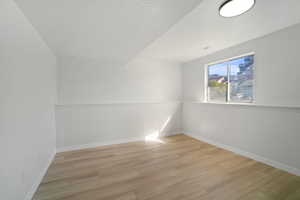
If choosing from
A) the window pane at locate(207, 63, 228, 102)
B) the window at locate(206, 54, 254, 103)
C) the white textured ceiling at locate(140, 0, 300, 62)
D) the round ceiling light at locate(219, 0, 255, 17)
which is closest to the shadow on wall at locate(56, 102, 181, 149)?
the window pane at locate(207, 63, 228, 102)

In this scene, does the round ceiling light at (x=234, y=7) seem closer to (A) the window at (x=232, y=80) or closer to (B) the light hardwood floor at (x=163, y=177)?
(A) the window at (x=232, y=80)

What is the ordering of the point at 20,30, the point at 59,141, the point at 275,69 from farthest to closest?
the point at 59,141, the point at 275,69, the point at 20,30

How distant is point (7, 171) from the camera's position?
1.08 m

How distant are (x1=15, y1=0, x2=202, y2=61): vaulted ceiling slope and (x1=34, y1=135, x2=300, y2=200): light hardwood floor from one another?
2076mm

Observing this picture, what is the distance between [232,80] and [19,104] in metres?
3.73

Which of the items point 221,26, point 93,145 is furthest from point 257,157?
point 93,145

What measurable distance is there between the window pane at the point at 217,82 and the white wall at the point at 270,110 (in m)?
0.33

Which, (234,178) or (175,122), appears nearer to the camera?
(234,178)

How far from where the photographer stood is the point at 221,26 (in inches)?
79.5

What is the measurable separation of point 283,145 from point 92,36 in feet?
11.4

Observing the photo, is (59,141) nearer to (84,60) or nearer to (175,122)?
(84,60)

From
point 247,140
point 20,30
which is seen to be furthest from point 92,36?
point 247,140

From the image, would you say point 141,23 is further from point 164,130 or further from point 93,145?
point 164,130

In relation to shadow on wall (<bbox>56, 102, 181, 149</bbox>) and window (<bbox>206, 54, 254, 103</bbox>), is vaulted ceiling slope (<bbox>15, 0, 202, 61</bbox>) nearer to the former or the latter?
shadow on wall (<bbox>56, 102, 181, 149</bbox>)
